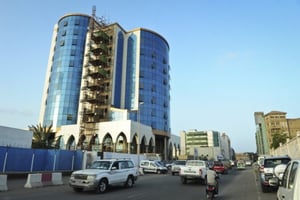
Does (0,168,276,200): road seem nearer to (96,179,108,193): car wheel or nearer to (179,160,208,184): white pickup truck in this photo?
(96,179,108,193): car wheel

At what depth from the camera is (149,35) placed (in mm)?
80000

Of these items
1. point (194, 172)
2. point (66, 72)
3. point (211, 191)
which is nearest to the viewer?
point (211, 191)

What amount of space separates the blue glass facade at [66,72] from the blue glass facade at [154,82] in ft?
60.4

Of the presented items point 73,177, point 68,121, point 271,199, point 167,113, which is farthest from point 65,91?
point 271,199

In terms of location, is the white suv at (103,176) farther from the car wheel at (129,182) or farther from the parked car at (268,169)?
the parked car at (268,169)

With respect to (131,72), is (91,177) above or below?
below

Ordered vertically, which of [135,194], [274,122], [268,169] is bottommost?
[135,194]

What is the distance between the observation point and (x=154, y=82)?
251ft

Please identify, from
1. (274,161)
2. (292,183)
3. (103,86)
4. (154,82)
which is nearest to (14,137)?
(274,161)

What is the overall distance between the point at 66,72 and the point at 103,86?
38.4 feet

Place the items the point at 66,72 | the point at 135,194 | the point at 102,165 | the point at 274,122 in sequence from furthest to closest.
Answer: the point at 274,122
the point at 66,72
the point at 102,165
the point at 135,194

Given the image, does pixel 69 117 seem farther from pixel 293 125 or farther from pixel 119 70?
pixel 293 125

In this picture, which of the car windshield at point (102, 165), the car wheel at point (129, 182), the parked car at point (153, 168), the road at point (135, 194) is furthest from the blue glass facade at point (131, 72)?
the car windshield at point (102, 165)

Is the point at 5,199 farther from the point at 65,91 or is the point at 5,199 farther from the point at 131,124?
the point at 65,91
